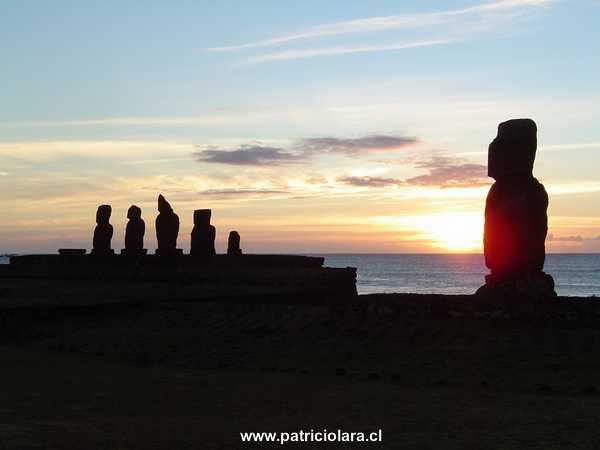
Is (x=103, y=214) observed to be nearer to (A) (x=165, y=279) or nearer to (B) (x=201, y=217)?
(B) (x=201, y=217)

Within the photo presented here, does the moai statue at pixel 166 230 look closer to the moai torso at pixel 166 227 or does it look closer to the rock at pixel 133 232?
the moai torso at pixel 166 227

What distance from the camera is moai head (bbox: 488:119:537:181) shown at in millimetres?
16344

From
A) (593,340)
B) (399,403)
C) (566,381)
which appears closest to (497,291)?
(593,340)

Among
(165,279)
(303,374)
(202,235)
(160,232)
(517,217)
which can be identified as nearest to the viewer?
(303,374)

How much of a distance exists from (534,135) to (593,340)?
4.75 metres

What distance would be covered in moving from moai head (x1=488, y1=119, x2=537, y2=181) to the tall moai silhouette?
1806 centimetres

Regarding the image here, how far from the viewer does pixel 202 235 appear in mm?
33250

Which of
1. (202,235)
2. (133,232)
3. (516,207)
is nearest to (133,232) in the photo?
(133,232)

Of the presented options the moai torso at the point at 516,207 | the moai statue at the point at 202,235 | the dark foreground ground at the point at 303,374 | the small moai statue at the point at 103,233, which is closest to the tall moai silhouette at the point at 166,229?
the moai statue at the point at 202,235

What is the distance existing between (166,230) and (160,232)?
9.5 inches

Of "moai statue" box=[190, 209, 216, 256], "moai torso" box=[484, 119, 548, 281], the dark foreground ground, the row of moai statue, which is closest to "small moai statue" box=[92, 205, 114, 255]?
the row of moai statue

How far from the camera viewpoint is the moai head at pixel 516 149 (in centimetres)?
1634

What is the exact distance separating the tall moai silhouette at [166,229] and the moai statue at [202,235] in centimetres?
95

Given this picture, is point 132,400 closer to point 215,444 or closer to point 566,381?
point 215,444
